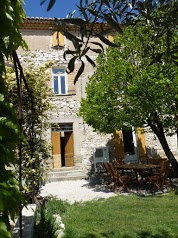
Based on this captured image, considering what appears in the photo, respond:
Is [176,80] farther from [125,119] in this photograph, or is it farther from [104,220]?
[104,220]

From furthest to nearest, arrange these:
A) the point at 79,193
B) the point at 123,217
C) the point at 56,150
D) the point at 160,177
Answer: the point at 56,150 → the point at 79,193 → the point at 160,177 → the point at 123,217

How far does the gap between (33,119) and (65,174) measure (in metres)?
8.77

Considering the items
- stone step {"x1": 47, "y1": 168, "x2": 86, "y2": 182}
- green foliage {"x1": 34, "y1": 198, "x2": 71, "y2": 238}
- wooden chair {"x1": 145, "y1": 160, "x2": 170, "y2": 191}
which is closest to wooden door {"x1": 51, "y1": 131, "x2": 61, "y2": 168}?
stone step {"x1": 47, "y1": 168, "x2": 86, "y2": 182}

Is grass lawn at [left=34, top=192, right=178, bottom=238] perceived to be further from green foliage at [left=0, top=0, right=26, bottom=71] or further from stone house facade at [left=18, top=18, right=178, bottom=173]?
stone house facade at [left=18, top=18, right=178, bottom=173]

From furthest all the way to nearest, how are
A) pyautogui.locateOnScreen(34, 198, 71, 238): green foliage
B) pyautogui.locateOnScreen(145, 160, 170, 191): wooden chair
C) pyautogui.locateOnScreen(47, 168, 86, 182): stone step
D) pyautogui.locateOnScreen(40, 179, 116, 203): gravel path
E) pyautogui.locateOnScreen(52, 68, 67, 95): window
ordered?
pyautogui.locateOnScreen(52, 68, 67, 95): window < pyautogui.locateOnScreen(47, 168, 86, 182): stone step < pyautogui.locateOnScreen(145, 160, 170, 191): wooden chair < pyautogui.locateOnScreen(40, 179, 116, 203): gravel path < pyautogui.locateOnScreen(34, 198, 71, 238): green foliage

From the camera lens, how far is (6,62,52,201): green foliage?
5.74 meters

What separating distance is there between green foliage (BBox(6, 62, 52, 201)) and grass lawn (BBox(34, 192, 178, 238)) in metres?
1.12

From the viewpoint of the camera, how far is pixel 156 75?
28.3 ft

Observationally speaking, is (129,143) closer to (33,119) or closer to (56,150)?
(56,150)

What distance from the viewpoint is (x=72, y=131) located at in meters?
15.2

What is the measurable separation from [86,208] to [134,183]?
4.43m

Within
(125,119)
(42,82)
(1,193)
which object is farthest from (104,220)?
(1,193)

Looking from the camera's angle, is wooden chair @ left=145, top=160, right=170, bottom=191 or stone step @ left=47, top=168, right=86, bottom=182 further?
stone step @ left=47, top=168, right=86, bottom=182

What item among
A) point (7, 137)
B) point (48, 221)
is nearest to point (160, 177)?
point (48, 221)
